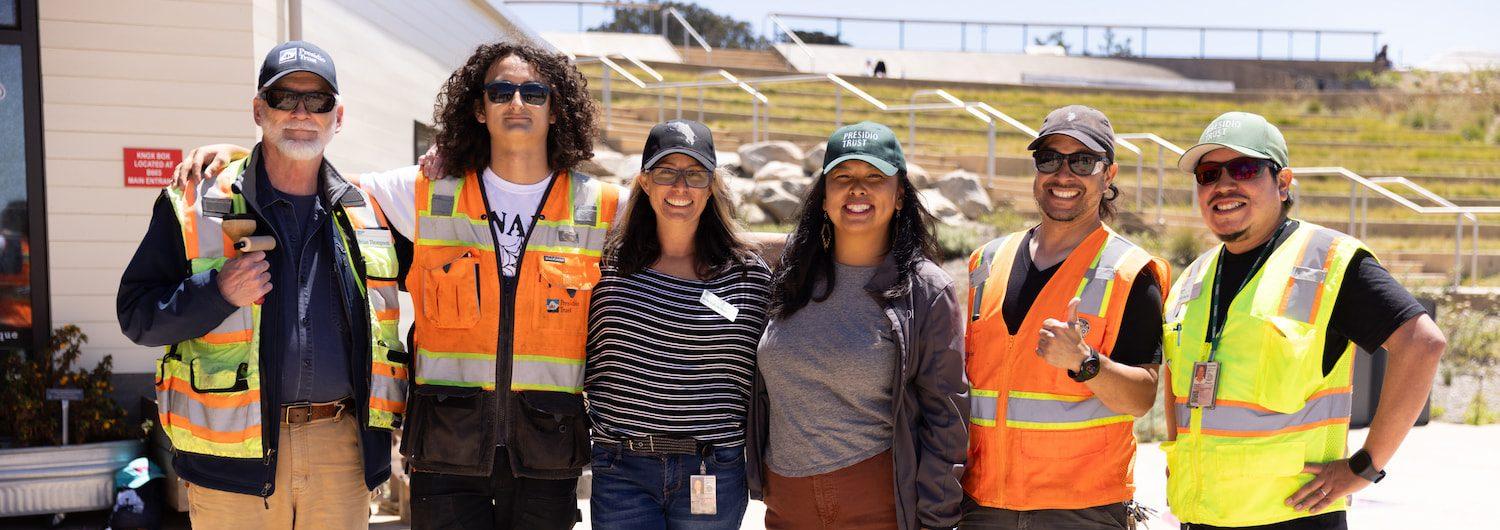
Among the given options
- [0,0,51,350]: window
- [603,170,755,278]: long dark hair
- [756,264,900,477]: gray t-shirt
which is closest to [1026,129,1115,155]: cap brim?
[756,264,900,477]: gray t-shirt

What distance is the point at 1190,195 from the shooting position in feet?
57.0

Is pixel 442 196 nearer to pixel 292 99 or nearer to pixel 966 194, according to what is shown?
pixel 292 99

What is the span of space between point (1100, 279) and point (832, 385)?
868 millimetres

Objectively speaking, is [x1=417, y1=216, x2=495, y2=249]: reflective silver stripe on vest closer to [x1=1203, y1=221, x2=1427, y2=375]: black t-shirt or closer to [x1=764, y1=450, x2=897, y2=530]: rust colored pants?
[x1=764, y1=450, x2=897, y2=530]: rust colored pants

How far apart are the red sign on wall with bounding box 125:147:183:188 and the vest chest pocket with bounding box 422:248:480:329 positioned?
12.1 ft

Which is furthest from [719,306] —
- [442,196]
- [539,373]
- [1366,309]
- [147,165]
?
[147,165]

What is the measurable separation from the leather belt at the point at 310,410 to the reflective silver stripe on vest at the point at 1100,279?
2.32 metres

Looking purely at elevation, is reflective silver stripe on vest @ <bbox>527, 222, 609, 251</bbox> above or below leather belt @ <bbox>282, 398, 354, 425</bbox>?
above

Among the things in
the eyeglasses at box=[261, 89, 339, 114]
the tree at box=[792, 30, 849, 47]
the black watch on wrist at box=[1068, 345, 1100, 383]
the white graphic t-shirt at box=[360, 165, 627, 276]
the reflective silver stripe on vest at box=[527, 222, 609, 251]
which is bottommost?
the black watch on wrist at box=[1068, 345, 1100, 383]

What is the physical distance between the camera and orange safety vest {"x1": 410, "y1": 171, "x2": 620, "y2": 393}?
3.62 meters

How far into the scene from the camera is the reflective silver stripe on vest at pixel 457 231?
145 inches

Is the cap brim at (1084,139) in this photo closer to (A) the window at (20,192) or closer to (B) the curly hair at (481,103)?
(B) the curly hair at (481,103)

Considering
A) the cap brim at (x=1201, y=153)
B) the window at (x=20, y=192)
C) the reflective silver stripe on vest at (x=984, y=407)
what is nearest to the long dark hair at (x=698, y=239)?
the reflective silver stripe on vest at (x=984, y=407)

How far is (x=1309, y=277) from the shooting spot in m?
3.23
